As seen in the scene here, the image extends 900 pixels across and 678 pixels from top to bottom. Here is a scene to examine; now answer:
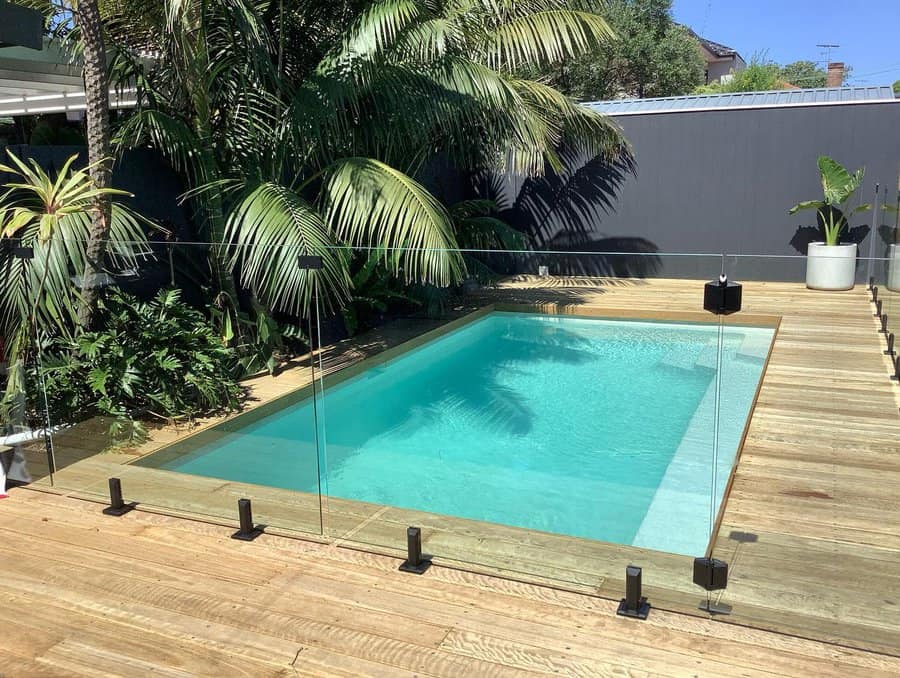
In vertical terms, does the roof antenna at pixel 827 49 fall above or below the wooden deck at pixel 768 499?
above

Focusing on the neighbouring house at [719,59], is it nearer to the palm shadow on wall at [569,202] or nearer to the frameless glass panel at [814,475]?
the palm shadow on wall at [569,202]

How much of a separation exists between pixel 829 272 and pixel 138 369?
3807 mm

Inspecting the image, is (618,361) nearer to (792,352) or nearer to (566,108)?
(792,352)

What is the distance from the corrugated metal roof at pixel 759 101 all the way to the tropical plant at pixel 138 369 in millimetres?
8300

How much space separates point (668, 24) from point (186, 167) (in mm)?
19701

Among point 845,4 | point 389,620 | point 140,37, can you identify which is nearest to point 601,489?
point 389,620

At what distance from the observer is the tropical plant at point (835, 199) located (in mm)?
9477

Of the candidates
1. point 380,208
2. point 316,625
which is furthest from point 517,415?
point 380,208

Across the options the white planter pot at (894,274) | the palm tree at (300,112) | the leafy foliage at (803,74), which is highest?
the leafy foliage at (803,74)

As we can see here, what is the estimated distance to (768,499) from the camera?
11.1ft

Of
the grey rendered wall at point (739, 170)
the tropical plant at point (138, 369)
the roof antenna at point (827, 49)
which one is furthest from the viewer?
the roof antenna at point (827, 49)

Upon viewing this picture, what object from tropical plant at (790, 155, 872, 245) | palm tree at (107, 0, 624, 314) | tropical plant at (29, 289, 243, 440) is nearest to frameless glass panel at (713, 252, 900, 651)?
tropical plant at (29, 289, 243, 440)

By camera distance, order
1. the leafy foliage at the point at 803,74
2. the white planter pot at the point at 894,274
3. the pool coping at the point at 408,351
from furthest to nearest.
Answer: the leafy foliage at the point at 803,74
the white planter pot at the point at 894,274
the pool coping at the point at 408,351

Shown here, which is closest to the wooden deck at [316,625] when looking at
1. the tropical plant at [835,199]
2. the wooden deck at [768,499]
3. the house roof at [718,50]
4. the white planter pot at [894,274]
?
the wooden deck at [768,499]
